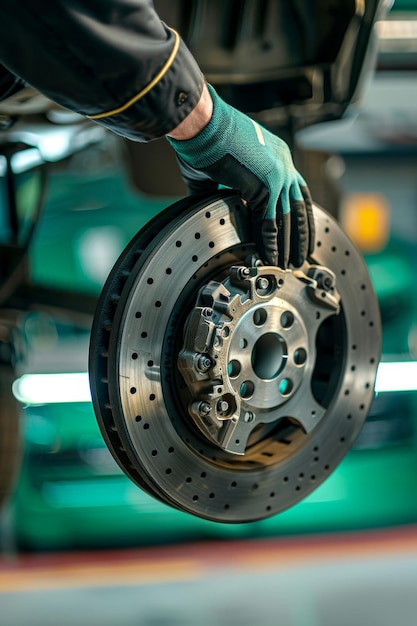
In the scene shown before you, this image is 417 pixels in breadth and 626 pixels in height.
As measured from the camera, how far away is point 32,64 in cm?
70

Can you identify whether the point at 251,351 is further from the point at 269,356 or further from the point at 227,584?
the point at 227,584

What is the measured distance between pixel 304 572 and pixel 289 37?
1.32 m

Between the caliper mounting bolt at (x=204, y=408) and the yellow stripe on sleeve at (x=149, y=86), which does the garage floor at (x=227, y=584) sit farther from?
the yellow stripe on sleeve at (x=149, y=86)

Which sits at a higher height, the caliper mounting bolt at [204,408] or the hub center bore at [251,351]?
the hub center bore at [251,351]

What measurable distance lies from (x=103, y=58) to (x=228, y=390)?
350 mm

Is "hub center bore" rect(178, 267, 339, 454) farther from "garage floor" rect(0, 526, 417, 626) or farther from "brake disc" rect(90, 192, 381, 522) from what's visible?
"garage floor" rect(0, 526, 417, 626)

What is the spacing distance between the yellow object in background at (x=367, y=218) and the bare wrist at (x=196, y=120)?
5.42ft

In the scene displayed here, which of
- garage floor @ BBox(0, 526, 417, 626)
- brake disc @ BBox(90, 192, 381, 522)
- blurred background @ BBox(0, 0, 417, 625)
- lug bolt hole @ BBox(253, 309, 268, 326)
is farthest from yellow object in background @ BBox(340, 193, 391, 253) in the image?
lug bolt hole @ BBox(253, 309, 268, 326)

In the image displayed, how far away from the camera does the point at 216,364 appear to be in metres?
0.85

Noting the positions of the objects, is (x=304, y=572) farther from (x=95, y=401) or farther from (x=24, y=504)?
(x=95, y=401)

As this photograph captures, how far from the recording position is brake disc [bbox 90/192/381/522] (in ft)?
2.75

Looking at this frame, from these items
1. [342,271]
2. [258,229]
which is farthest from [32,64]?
[342,271]

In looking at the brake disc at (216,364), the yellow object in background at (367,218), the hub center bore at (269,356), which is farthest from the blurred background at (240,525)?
the hub center bore at (269,356)

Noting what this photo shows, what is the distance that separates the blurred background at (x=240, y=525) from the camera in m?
1.91
